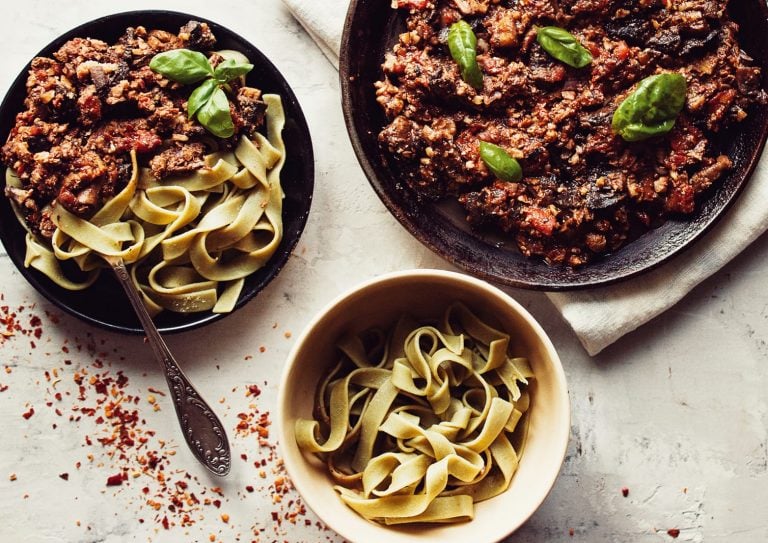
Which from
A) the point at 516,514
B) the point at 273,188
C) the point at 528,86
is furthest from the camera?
the point at 273,188

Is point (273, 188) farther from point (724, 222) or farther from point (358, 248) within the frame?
point (724, 222)

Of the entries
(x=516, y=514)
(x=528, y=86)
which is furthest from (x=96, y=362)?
(x=528, y=86)

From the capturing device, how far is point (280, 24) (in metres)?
4.27

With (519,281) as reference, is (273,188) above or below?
above

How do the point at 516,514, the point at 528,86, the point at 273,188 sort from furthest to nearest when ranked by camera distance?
1. the point at 273,188
2. the point at 528,86
3. the point at 516,514

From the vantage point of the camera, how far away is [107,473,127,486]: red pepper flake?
13.9ft

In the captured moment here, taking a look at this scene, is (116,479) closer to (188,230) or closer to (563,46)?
(188,230)

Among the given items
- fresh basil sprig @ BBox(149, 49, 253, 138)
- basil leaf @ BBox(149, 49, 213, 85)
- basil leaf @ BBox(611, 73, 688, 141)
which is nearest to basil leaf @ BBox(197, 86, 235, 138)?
fresh basil sprig @ BBox(149, 49, 253, 138)

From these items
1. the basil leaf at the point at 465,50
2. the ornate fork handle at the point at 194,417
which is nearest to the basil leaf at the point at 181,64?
the ornate fork handle at the point at 194,417

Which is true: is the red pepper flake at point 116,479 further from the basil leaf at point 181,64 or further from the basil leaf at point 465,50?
the basil leaf at point 465,50

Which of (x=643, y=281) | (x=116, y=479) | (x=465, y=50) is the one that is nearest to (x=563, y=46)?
(x=465, y=50)

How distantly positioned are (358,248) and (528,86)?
130 cm

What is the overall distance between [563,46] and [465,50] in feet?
1.60

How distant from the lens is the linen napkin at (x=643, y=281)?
3967mm
